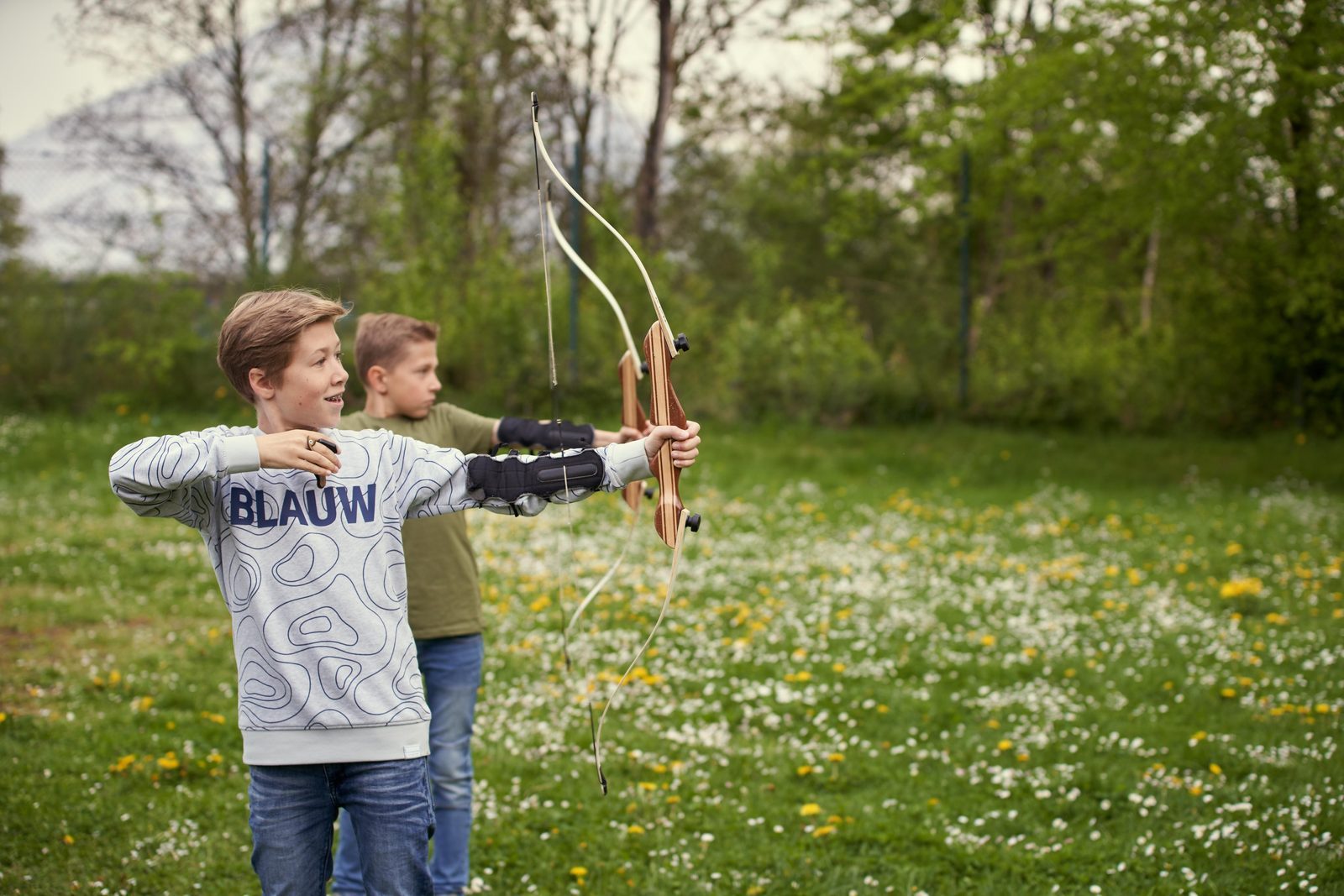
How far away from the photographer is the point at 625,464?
2.25 m

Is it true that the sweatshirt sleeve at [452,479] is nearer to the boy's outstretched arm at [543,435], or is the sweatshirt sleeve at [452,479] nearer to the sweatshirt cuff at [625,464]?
the sweatshirt cuff at [625,464]

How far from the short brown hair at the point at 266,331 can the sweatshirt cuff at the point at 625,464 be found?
580mm

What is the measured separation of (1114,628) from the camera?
→ 577 cm

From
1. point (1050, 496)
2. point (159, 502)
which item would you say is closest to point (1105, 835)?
point (159, 502)

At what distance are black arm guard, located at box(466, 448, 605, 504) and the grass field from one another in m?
1.55

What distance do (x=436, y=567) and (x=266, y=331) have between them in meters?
1.04

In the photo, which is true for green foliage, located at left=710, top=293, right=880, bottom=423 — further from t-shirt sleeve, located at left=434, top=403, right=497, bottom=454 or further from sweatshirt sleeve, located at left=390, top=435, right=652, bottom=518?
sweatshirt sleeve, located at left=390, top=435, right=652, bottom=518

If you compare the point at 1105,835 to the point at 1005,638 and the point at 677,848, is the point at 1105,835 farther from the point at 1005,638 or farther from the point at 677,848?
the point at 1005,638

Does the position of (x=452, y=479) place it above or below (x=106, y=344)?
below

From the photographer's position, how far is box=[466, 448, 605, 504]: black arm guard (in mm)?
2207

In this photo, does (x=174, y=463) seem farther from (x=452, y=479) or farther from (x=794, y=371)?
(x=794, y=371)

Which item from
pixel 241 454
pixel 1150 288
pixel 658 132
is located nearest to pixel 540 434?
pixel 241 454

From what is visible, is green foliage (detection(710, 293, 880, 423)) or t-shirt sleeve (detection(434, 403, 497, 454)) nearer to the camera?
t-shirt sleeve (detection(434, 403, 497, 454))

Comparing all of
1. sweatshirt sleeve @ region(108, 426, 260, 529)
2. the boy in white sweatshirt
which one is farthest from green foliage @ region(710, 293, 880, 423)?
sweatshirt sleeve @ region(108, 426, 260, 529)
